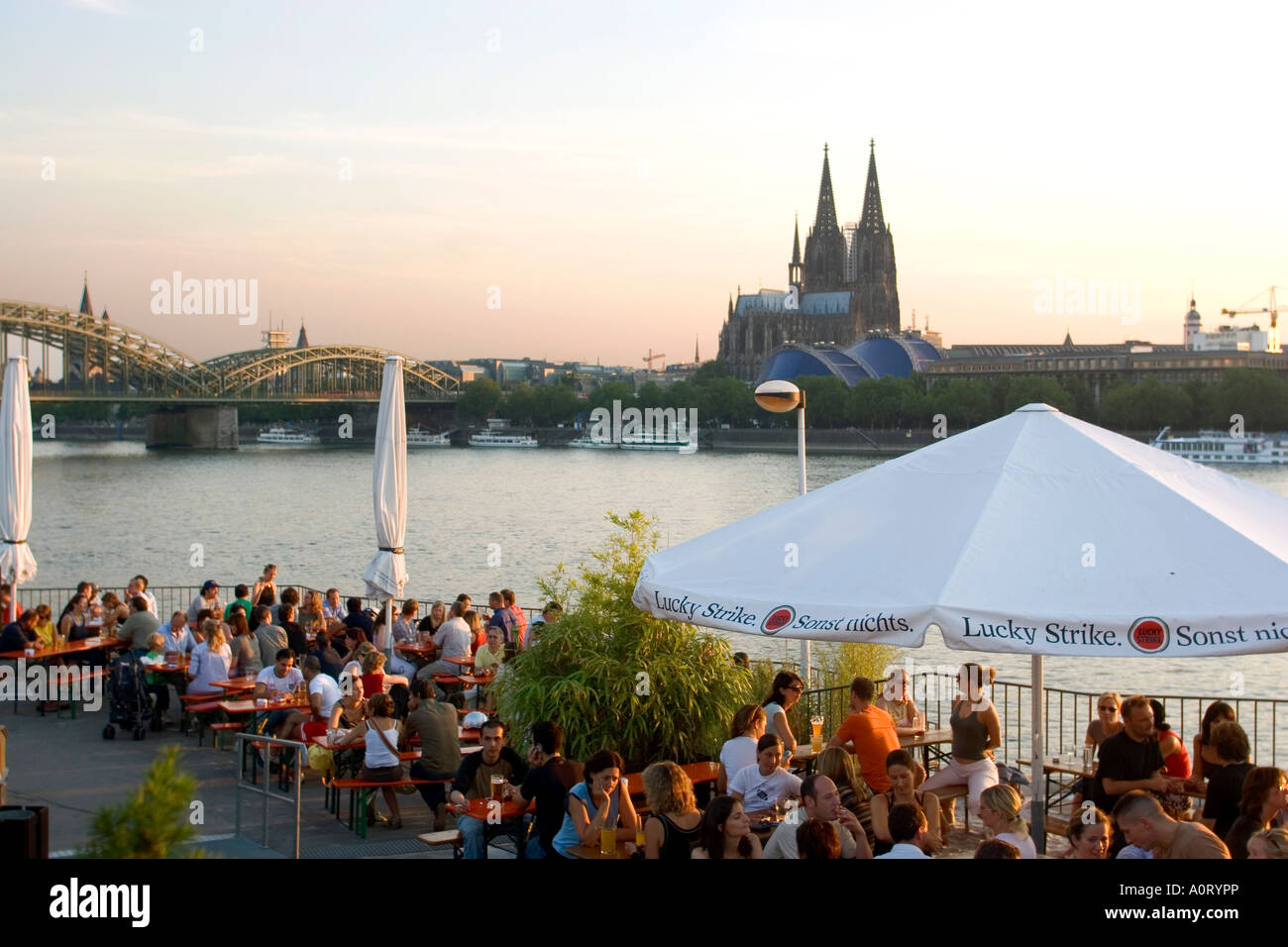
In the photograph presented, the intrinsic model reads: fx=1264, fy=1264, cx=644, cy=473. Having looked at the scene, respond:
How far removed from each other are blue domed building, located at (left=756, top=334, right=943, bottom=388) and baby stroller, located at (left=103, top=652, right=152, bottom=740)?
121 meters

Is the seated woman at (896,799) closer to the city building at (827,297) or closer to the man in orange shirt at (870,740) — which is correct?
the man in orange shirt at (870,740)

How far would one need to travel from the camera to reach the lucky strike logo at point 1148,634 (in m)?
4.55

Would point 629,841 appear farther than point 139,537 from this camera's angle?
No

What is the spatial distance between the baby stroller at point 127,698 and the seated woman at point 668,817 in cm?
592

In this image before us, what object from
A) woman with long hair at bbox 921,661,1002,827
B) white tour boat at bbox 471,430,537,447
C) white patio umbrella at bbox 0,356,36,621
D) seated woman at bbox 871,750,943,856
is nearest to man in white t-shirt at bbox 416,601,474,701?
white patio umbrella at bbox 0,356,36,621

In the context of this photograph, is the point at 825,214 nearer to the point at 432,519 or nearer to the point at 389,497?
the point at 432,519

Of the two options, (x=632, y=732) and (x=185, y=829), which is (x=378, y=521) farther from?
(x=185, y=829)

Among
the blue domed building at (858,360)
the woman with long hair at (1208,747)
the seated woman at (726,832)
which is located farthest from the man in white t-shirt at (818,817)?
the blue domed building at (858,360)

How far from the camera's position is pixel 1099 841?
15.8 feet

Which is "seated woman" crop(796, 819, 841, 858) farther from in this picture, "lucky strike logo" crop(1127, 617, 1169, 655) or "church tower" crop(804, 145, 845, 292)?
"church tower" crop(804, 145, 845, 292)

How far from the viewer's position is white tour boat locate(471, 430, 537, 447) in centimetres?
11675

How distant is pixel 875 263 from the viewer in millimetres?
144375

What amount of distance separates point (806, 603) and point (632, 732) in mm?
2819
